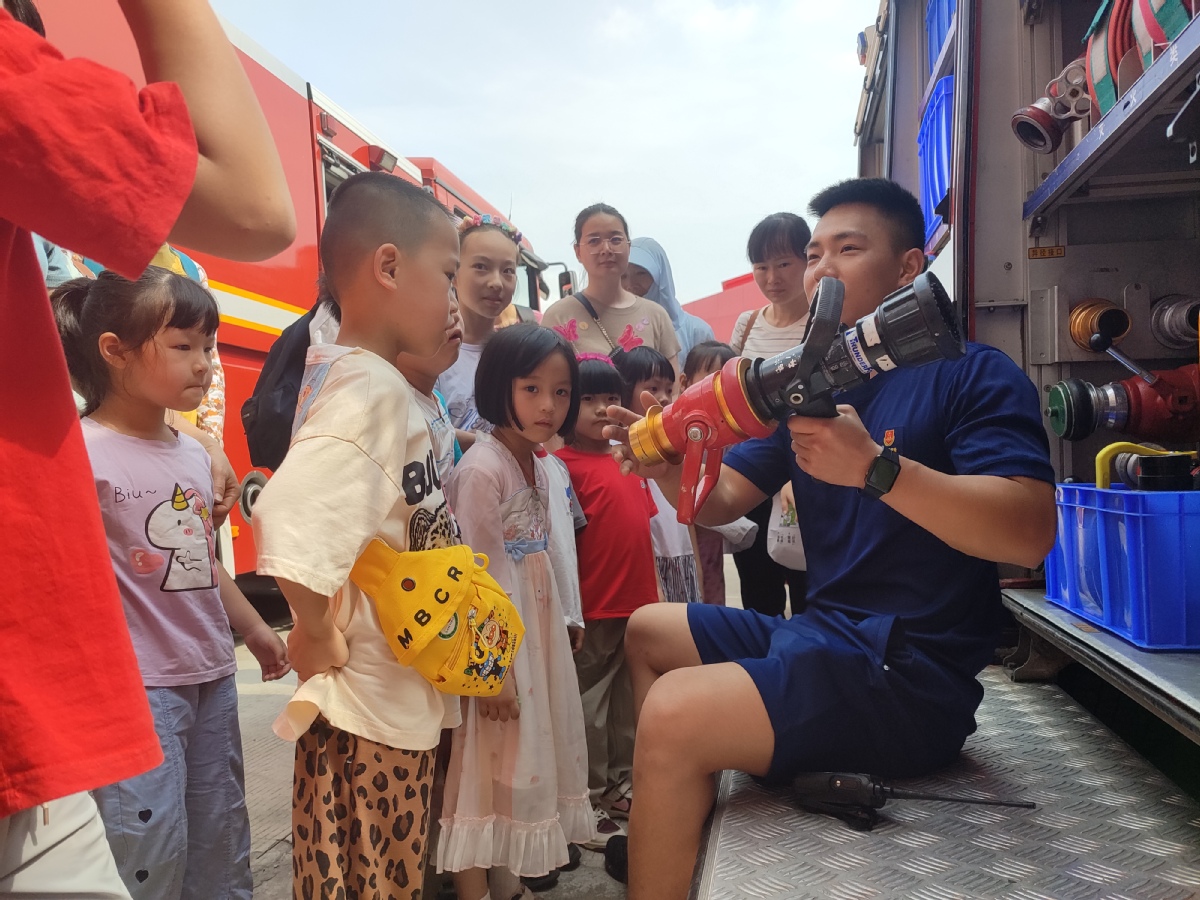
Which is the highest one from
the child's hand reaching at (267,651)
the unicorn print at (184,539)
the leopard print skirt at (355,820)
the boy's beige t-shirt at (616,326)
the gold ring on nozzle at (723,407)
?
the boy's beige t-shirt at (616,326)

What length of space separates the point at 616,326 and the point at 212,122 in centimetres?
286

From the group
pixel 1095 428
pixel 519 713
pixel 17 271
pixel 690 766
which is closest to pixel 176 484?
pixel 519 713

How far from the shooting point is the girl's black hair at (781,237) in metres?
3.43

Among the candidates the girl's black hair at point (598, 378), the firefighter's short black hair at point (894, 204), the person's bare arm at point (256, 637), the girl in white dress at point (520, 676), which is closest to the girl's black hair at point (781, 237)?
the girl's black hair at point (598, 378)

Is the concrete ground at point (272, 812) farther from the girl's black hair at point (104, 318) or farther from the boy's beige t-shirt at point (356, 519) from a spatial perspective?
the girl's black hair at point (104, 318)

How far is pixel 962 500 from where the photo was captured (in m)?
1.35

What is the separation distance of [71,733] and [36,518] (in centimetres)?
19

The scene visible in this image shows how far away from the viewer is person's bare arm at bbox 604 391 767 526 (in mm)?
1797

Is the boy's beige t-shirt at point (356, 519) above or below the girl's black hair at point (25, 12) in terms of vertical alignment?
below

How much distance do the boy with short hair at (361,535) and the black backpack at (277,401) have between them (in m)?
0.77

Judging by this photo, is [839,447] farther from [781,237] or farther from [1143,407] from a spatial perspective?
[781,237]

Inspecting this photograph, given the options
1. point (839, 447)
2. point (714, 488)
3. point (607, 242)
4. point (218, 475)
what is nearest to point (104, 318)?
point (218, 475)

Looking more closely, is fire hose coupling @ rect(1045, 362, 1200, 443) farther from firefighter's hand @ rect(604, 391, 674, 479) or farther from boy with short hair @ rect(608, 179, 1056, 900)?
firefighter's hand @ rect(604, 391, 674, 479)

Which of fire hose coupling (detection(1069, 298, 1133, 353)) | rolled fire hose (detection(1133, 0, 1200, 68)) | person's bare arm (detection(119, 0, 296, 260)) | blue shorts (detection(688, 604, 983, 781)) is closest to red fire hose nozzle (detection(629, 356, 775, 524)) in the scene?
blue shorts (detection(688, 604, 983, 781))
